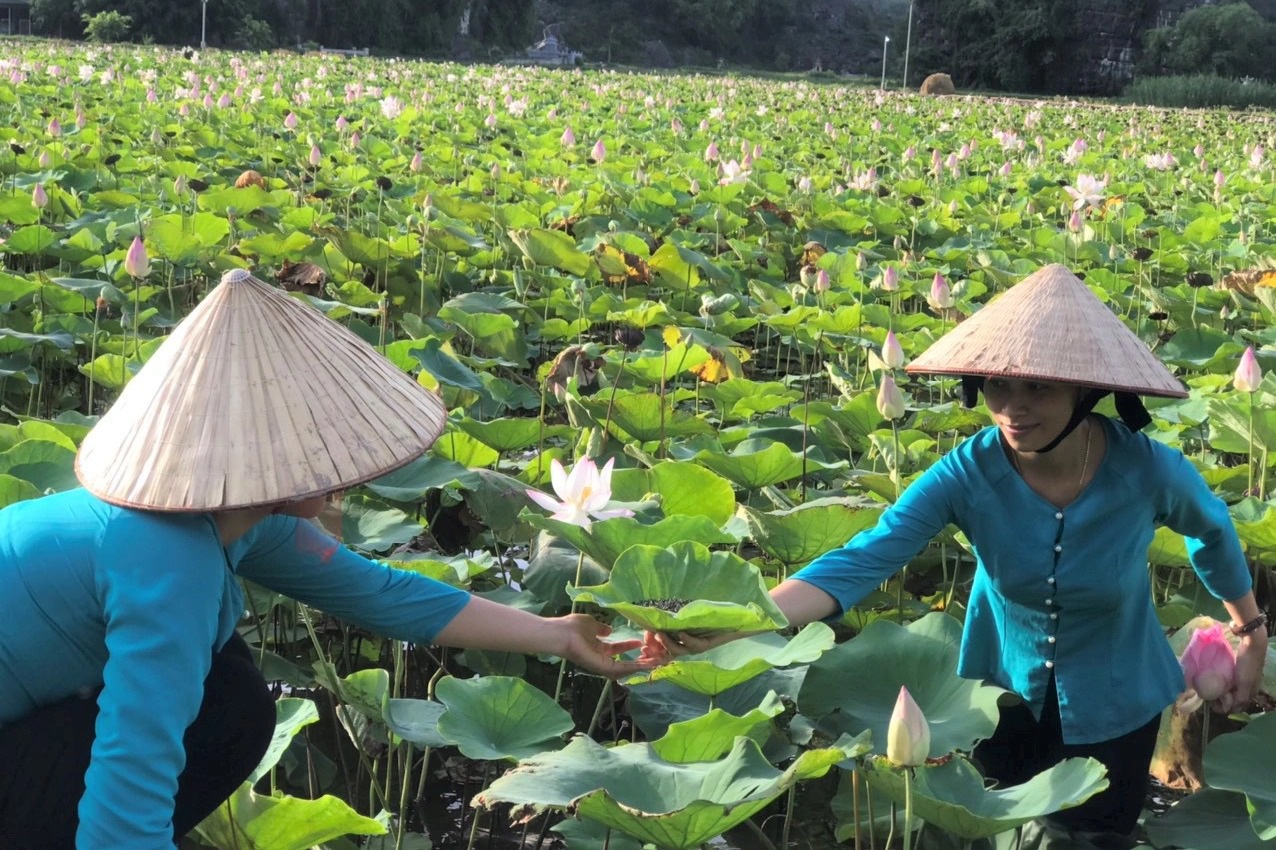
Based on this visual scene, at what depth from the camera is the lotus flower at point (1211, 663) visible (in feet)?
6.12

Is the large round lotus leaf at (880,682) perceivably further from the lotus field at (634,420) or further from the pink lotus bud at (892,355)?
the pink lotus bud at (892,355)

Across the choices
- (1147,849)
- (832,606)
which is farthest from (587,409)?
(1147,849)

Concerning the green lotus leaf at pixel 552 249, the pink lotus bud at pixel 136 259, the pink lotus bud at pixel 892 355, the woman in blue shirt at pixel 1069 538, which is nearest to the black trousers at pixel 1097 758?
the woman in blue shirt at pixel 1069 538

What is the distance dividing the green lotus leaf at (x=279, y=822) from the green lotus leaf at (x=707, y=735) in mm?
330

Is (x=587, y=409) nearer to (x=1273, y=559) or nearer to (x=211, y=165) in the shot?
(x=1273, y=559)

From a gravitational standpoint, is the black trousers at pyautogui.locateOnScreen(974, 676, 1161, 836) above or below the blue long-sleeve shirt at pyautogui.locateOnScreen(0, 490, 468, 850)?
below

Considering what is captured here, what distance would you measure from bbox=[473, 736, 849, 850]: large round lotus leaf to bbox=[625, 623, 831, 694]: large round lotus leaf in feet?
0.38

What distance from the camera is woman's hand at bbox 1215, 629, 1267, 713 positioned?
187 centimetres

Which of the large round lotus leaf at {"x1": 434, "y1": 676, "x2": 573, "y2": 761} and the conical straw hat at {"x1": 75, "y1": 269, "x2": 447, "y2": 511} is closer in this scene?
the conical straw hat at {"x1": 75, "y1": 269, "x2": 447, "y2": 511}

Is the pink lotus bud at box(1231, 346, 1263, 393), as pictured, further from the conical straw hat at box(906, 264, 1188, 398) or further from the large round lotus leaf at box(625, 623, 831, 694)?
the large round lotus leaf at box(625, 623, 831, 694)

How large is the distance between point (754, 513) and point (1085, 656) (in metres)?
0.47

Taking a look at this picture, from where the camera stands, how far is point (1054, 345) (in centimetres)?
173

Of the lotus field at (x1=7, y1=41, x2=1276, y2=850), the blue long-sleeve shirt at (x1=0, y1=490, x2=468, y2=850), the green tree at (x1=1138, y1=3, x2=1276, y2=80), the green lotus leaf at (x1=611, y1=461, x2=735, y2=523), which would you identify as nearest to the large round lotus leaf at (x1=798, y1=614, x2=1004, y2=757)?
the lotus field at (x1=7, y1=41, x2=1276, y2=850)

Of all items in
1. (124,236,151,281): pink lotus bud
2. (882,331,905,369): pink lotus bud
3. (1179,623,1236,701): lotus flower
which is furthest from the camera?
(124,236,151,281): pink lotus bud
